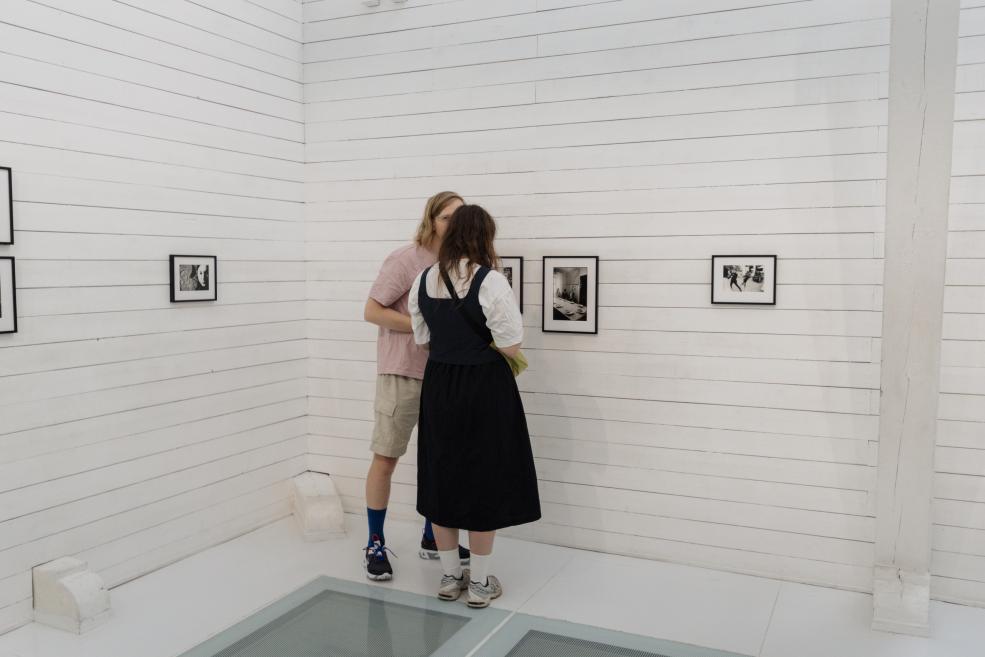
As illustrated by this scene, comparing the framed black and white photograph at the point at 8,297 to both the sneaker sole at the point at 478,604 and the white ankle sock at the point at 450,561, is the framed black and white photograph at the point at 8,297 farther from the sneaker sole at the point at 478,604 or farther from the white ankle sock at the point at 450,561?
the sneaker sole at the point at 478,604

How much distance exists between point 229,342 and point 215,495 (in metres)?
0.78

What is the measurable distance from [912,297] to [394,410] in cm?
224

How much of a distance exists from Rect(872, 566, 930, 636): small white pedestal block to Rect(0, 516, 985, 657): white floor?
51 mm

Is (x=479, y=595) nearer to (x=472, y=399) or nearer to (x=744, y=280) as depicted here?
(x=472, y=399)

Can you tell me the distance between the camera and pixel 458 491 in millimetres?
3396

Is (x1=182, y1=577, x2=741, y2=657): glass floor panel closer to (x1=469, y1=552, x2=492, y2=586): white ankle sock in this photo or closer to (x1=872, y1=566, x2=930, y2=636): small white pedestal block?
(x1=469, y1=552, x2=492, y2=586): white ankle sock

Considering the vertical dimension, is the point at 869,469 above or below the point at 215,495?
above

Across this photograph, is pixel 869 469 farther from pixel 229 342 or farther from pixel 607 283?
pixel 229 342

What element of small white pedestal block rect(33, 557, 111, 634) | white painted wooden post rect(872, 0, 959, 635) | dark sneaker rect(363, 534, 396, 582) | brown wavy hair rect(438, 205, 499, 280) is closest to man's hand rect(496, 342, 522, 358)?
brown wavy hair rect(438, 205, 499, 280)

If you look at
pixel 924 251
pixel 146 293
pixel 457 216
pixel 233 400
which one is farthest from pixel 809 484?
pixel 146 293

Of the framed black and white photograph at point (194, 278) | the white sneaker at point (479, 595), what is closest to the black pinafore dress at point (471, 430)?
the white sneaker at point (479, 595)

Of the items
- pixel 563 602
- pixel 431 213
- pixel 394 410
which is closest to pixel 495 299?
pixel 431 213

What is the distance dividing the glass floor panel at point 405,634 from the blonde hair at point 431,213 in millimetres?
1580

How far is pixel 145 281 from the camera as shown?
12.5 ft
